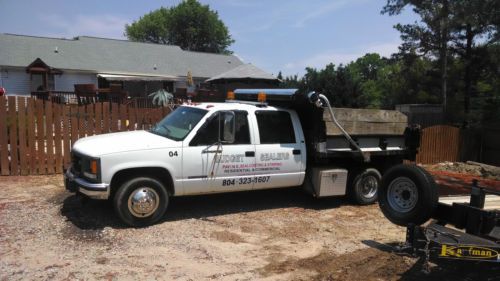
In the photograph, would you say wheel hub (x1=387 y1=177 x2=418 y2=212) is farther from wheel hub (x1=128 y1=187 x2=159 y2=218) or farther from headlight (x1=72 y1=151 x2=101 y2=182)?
headlight (x1=72 y1=151 x2=101 y2=182)

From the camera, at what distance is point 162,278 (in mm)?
4680

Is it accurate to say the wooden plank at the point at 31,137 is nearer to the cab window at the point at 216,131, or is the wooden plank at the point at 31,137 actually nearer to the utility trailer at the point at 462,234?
the cab window at the point at 216,131

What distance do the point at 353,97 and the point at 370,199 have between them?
5543 mm

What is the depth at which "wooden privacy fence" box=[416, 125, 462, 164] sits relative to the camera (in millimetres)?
14898

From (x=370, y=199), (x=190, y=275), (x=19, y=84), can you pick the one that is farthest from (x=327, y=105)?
(x=19, y=84)

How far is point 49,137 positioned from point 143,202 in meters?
4.28

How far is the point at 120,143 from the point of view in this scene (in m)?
6.32

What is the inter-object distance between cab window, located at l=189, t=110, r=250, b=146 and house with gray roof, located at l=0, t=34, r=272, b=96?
59.6 ft

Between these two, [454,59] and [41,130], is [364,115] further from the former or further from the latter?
[454,59]

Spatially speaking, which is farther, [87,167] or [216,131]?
[216,131]

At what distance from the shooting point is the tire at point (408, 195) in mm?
4840

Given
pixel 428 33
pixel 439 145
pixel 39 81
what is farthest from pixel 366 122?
pixel 39 81

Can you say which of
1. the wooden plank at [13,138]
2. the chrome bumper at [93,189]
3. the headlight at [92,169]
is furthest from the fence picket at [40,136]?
the headlight at [92,169]

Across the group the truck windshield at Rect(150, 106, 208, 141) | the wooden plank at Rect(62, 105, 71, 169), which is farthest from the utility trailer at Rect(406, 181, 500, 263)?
the wooden plank at Rect(62, 105, 71, 169)
